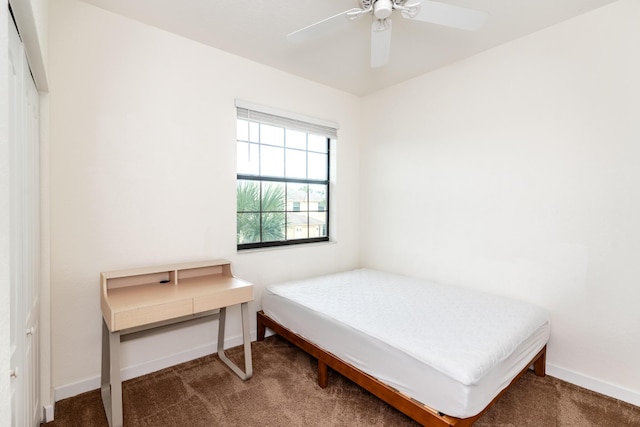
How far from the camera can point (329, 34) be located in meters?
2.29

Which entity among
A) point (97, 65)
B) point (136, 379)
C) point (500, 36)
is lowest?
point (136, 379)

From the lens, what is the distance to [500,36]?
236cm

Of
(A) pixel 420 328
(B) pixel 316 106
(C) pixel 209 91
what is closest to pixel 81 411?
(A) pixel 420 328

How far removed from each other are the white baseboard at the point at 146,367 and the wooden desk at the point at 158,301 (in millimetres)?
131

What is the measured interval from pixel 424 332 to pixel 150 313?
5.20 ft

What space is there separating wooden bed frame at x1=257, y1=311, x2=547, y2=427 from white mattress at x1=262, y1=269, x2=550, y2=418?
0.03 meters

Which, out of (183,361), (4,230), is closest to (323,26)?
(4,230)

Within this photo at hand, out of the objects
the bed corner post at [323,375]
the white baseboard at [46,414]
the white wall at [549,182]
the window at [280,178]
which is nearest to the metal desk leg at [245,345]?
the bed corner post at [323,375]

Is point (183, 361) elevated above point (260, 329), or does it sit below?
below

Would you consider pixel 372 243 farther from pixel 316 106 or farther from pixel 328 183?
pixel 316 106

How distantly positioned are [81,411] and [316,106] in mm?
3050

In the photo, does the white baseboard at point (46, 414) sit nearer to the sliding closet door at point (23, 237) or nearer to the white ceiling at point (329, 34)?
the sliding closet door at point (23, 237)

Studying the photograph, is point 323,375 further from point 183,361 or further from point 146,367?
point 146,367

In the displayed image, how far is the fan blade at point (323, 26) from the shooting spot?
66.8 inches
